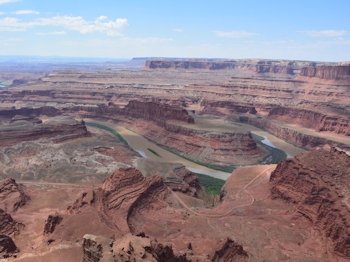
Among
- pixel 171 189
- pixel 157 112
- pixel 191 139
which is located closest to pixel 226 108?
pixel 157 112

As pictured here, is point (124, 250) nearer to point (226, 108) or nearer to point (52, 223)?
point (52, 223)

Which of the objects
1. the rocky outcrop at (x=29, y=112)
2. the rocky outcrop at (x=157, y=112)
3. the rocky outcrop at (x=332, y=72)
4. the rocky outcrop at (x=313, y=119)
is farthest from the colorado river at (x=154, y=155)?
the rocky outcrop at (x=332, y=72)

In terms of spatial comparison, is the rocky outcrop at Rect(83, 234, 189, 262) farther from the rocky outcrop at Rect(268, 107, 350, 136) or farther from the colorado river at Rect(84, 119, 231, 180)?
the rocky outcrop at Rect(268, 107, 350, 136)

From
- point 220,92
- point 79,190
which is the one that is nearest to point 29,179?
point 79,190

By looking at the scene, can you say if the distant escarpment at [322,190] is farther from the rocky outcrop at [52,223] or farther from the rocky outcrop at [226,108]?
the rocky outcrop at [226,108]

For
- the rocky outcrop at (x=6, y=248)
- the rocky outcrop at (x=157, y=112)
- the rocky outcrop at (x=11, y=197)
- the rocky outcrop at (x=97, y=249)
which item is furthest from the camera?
the rocky outcrop at (x=157, y=112)

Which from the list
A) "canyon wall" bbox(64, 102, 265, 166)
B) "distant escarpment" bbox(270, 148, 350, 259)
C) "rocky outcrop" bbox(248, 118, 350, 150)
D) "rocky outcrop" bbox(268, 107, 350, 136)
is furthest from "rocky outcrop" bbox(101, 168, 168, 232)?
"rocky outcrop" bbox(268, 107, 350, 136)

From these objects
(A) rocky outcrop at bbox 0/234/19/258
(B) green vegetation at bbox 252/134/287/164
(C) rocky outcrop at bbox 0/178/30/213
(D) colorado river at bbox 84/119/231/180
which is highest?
(A) rocky outcrop at bbox 0/234/19/258
